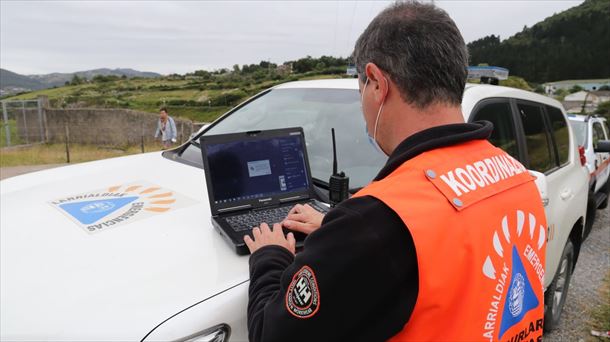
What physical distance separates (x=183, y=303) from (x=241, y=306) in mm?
168

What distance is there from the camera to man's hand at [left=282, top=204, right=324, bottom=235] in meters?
1.46

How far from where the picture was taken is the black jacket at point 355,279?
0.85 meters

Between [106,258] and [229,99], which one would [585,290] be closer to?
[106,258]

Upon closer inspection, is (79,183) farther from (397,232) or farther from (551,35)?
(551,35)

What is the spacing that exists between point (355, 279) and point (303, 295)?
0.13 m

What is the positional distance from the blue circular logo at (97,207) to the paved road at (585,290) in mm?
3211

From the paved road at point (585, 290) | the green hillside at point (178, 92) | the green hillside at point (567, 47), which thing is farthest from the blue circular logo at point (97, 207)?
the green hillside at point (567, 47)

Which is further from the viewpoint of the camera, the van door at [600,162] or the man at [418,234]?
the van door at [600,162]

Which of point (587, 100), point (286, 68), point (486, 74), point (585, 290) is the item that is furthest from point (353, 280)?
point (587, 100)

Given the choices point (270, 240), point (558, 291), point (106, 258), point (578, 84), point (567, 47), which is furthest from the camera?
point (578, 84)

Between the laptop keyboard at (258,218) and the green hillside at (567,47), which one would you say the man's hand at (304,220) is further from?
the green hillside at (567,47)

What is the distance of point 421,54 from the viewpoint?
3.38 ft

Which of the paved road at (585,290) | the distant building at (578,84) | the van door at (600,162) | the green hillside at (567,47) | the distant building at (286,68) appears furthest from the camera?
the distant building at (578,84)

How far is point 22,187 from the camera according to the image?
2277 mm
